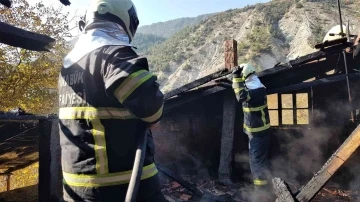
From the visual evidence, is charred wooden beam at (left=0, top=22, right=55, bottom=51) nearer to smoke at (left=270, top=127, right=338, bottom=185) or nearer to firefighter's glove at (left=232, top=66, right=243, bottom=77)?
firefighter's glove at (left=232, top=66, right=243, bottom=77)

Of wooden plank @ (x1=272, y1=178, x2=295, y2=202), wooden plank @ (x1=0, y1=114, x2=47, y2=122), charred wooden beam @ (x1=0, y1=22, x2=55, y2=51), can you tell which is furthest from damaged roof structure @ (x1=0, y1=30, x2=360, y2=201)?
charred wooden beam @ (x1=0, y1=22, x2=55, y2=51)

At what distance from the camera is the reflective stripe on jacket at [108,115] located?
160cm

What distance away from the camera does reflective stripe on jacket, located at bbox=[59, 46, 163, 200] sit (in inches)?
62.8

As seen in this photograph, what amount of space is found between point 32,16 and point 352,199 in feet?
53.4

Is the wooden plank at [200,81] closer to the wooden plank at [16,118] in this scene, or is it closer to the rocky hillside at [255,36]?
the wooden plank at [16,118]

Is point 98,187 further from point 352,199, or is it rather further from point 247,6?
point 247,6

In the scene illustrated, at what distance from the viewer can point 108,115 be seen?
1724mm

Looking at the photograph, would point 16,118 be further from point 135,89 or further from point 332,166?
point 332,166

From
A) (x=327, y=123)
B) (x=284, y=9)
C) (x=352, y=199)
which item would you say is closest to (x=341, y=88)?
(x=327, y=123)

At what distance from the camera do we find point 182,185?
Result: 652 cm

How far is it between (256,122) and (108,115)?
4.71 m

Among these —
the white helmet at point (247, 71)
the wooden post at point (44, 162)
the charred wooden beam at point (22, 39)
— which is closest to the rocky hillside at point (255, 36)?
the white helmet at point (247, 71)

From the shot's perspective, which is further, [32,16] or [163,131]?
[32,16]

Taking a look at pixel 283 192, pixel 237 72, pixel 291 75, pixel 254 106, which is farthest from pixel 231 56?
pixel 283 192
